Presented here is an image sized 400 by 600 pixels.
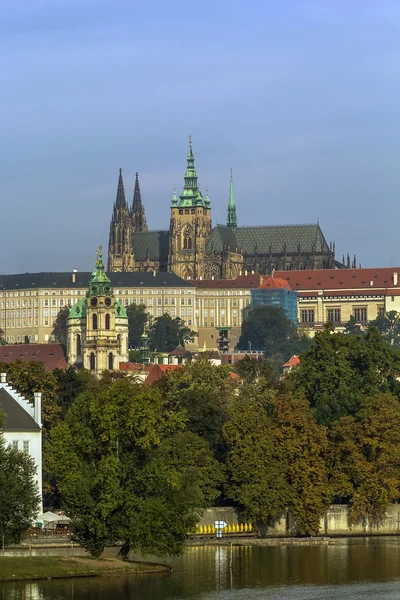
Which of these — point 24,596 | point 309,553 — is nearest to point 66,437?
point 24,596

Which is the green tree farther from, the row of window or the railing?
the row of window

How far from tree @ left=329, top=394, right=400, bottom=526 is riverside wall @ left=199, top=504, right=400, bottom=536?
39 centimetres

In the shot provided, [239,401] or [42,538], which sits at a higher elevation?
[239,401]

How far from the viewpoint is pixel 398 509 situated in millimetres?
107438

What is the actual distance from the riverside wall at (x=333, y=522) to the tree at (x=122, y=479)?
1604 centimetres

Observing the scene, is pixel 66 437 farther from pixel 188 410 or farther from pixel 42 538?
pixel 188 410

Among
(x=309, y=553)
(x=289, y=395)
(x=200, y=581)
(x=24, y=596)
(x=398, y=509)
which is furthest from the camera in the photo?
(x=289, y=395)

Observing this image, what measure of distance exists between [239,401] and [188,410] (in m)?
4.99

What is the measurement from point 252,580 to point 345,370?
34.4 m

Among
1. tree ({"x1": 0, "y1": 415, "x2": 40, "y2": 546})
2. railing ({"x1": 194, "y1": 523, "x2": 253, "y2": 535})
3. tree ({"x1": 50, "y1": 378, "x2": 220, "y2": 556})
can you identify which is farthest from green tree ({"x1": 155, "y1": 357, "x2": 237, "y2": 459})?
tree ({"x1": 0, "y1": 415, "x2": 40, "y2": 546})

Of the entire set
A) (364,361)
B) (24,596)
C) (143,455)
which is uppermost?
(364,361)

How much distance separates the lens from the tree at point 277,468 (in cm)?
10350

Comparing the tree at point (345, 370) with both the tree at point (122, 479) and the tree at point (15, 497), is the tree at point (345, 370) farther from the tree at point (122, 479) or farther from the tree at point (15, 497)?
the tree at point (15, 497)

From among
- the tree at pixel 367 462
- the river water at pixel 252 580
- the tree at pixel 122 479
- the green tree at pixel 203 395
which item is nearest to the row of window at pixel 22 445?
the tree at pixel 122 479
